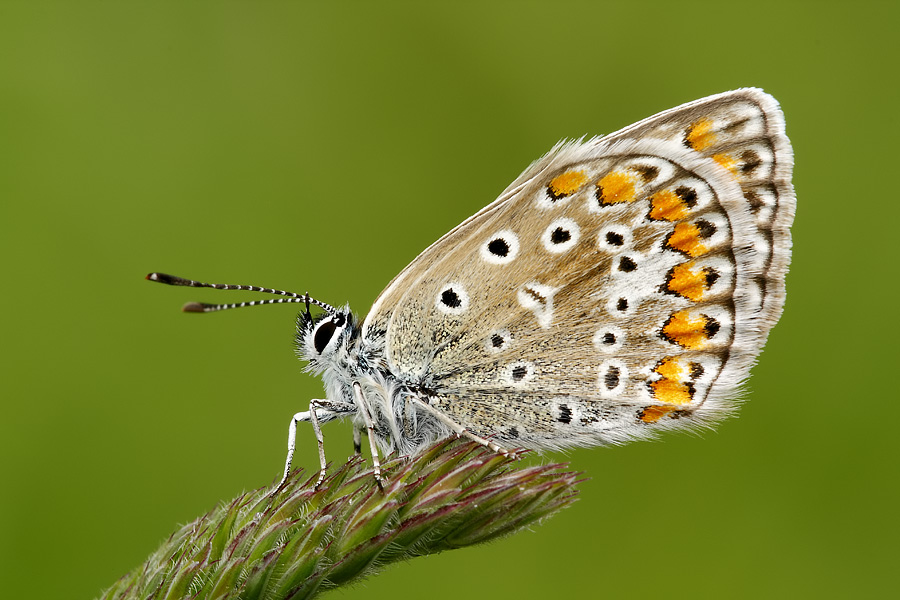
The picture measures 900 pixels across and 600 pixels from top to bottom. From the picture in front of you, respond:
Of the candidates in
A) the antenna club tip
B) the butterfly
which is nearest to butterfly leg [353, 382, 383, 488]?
the butterfly

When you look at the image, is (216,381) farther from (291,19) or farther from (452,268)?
(291,19)

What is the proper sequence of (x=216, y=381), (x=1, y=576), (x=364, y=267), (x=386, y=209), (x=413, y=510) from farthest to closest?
(x=386, y=209) < (x=364, y=267) < (x=216, y=381) < (x=1, y=576) < (x=413, y=510)

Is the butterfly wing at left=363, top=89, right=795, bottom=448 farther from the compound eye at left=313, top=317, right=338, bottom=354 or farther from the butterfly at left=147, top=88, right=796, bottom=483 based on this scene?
the compound eye at left=313, top=317, right=338, bottom=354

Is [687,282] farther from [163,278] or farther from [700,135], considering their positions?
[163,278]

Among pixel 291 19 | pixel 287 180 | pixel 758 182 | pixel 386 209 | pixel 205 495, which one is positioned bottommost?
pixel 205 495

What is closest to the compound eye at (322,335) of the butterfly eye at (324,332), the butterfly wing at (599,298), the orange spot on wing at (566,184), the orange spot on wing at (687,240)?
the butterfly eye at (324,332)

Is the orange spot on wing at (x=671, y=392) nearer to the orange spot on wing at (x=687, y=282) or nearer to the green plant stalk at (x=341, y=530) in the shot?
the orange spot on wing at (x=687, y=282)

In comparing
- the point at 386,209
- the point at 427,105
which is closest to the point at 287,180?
the point at 386,209
